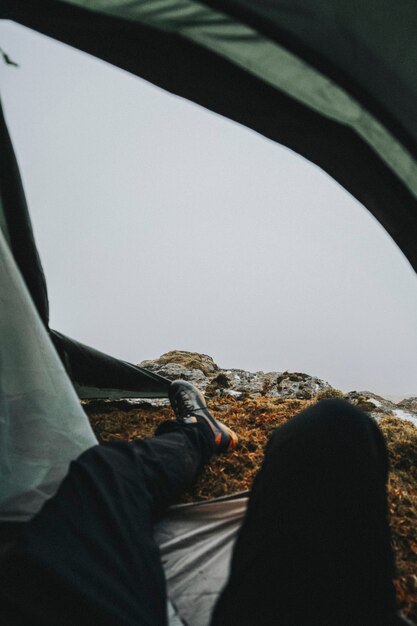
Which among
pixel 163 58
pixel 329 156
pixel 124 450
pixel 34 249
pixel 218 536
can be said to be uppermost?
pixel 163 58

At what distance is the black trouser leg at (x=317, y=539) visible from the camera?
67cm

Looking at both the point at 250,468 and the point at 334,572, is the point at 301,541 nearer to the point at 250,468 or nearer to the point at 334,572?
the point at 334,572

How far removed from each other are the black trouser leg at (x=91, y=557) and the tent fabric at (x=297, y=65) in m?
1.22

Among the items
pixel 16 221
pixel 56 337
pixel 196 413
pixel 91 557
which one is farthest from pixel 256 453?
pixel 16 221

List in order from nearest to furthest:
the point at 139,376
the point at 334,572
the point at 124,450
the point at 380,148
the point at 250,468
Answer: the point at 334,572 < the point at 380,148 < the point at 124,450 < the point at 250,468 < the point at 139,376

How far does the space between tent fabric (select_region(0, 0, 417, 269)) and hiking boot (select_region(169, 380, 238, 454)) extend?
1.37 metres

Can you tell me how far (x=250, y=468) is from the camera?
1.75 metres

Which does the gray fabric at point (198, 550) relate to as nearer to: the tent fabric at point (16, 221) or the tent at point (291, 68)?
the tent at point (291, 68)

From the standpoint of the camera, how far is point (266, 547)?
75 cm

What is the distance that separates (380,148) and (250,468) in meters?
1.69

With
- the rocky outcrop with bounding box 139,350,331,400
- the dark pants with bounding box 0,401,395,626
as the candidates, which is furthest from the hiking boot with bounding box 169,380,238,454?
the rocky outcrop with bounding box 139,350,331,400

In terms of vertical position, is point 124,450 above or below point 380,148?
below

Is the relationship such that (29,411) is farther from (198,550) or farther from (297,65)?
(297,65)

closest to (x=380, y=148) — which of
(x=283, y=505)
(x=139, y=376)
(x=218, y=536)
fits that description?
(x=283, y=505)
